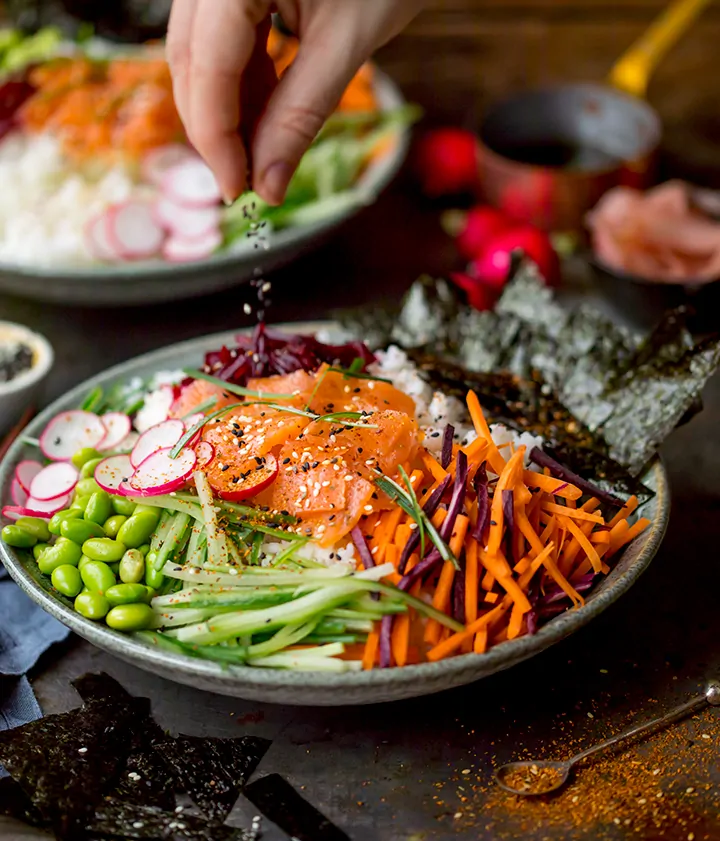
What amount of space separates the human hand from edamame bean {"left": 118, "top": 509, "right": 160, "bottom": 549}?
0.86 metres

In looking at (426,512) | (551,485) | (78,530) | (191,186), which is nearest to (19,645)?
(78,530)

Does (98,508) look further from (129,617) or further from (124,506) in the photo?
(129,617)

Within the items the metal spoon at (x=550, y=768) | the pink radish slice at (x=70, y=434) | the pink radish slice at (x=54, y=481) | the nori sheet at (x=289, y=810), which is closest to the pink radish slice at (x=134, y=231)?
the pink radish slice at (x=70, y=434)

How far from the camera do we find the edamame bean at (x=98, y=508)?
2.29 m

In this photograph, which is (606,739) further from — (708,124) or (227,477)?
(708,124)

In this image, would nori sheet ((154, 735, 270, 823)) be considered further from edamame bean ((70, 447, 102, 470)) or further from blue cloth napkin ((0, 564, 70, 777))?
edamame bean ((70, 447, 102, 470))

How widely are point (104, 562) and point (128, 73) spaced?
2.82 m

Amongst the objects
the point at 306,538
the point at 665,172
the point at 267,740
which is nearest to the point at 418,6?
the point at 306,538

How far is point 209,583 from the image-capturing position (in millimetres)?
2113

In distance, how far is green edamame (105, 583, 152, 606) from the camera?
2086 mm

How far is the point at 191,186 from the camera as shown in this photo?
385 centimetres

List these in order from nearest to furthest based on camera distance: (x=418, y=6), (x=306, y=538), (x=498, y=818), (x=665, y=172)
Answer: (x=498, y=818), (x=306, y=538), (x=418, y=6), (x=665, y=172)

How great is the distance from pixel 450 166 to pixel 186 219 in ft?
4.57

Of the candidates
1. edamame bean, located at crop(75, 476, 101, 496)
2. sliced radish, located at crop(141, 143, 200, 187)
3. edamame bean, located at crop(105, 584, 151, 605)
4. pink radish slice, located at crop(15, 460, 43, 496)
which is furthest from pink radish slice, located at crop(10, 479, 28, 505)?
sliced radish, located at crop(141, 143, 200, 187)
